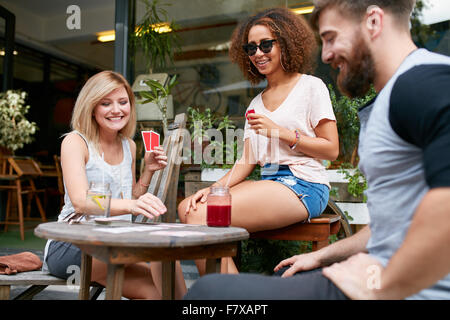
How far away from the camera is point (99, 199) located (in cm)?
154

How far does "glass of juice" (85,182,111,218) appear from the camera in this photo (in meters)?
1.54

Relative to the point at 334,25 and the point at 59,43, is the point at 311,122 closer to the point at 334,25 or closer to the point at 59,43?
the point at 334,25

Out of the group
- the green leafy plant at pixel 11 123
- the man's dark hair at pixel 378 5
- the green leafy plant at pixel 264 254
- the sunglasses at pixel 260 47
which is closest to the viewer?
the man's dark hair at pixel 378 5

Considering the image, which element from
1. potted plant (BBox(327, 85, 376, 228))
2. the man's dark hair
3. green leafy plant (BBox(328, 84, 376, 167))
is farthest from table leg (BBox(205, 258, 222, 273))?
green leafy plant (BBox(328, 84, 376, 167))

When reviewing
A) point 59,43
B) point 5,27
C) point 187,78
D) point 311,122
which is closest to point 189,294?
point 311,122

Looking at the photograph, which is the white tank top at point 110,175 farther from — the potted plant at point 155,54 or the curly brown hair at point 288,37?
the potted plant at point 155,54

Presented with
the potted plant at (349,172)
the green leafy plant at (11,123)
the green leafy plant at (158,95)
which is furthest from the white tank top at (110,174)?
the green leafy plant at (11,123)

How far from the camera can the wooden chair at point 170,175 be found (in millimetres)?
2119

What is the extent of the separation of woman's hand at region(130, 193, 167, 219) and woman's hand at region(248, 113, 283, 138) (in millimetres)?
663

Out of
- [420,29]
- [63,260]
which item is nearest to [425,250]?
[63,260]

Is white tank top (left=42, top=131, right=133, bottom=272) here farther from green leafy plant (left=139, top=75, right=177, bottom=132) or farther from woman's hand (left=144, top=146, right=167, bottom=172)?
green leafy plant (left=139, top=75, right=177, bottom=132)

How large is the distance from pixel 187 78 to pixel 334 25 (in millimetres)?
4365

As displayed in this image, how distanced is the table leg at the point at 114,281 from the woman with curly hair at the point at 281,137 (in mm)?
871

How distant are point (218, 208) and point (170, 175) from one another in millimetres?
629
